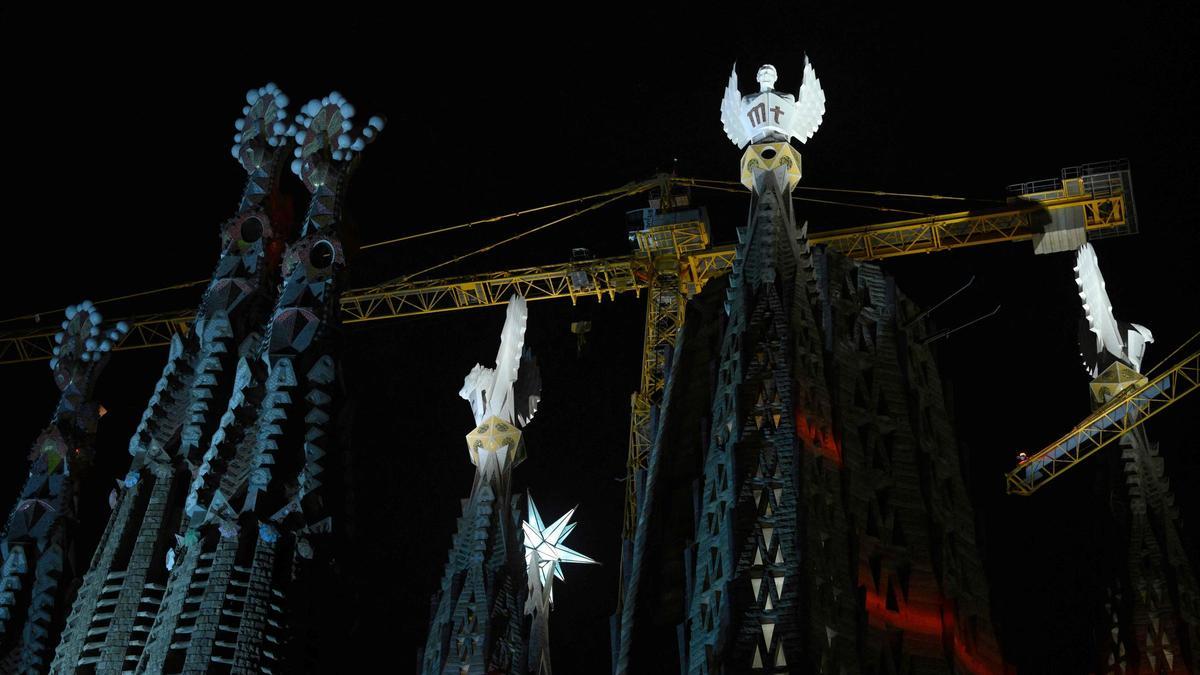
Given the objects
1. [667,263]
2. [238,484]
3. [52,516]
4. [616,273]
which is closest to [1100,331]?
[667,263]

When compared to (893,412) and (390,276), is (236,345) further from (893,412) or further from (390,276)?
(390,276)

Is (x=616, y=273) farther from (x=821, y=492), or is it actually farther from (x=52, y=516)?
(x=821, y=492)

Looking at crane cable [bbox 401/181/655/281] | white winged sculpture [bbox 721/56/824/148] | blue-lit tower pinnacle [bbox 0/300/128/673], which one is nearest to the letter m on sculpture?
white winged sculpture [bbox 721/56/824/148]

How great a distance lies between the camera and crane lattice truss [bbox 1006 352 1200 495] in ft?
123

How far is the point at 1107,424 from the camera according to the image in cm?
3856

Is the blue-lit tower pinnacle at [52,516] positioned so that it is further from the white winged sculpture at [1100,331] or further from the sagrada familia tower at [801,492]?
the white winged sculpture at [1100,331]

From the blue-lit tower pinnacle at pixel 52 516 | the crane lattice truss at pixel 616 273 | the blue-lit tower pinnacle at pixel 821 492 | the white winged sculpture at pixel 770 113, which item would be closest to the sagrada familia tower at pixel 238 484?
the blue-lit tower pinnacle at pixel 52 516

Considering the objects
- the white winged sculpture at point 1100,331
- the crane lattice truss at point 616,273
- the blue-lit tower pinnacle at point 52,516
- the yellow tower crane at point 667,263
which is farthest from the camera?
the crane lattice truss at point 616,273

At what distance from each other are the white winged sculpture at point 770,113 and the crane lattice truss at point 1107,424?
10.9 metres

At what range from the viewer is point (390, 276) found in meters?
58.4

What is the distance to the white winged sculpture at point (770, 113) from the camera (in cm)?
3284

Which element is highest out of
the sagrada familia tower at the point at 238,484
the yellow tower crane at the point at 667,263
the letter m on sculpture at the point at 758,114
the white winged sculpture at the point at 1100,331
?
the yellow tower crane at the point at 667,263

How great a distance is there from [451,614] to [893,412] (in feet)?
34.5

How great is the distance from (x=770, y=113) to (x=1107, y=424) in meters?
13.1
